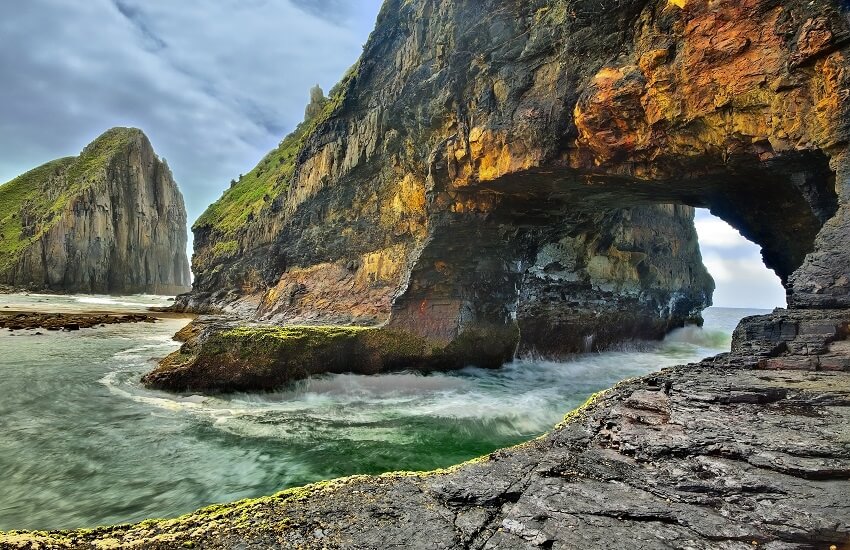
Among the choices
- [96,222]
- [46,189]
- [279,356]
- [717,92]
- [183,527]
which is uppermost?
[46,189]

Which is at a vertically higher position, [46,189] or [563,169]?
[46,189]

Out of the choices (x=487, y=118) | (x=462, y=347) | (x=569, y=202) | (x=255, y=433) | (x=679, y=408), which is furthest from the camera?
(x=462, y=347)

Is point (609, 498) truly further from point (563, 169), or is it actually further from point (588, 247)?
point (588, 247)

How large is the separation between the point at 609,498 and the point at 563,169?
966 centimetres

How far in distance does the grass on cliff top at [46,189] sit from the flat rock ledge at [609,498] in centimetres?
9560

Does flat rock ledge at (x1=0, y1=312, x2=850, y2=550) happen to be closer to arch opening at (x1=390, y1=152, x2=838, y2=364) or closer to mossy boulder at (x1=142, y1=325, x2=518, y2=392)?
arch opening at (x1=390, y1=152, x2=838, y2=364)

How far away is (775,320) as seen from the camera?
6.89m

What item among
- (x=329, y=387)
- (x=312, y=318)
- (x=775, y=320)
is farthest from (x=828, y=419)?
(x=312, y=318)

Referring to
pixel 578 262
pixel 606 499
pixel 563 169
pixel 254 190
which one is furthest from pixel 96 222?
pixel 606 499

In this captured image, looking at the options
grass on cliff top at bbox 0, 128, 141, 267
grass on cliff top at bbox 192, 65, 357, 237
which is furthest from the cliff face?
grass on cliff top at bbox 192, 65, 357, 237

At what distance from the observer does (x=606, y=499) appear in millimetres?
3377

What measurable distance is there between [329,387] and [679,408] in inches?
372

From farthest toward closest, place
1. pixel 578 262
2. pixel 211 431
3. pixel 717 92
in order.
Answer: pixel 578 262 < pixel 717 92 < pixel 211 431

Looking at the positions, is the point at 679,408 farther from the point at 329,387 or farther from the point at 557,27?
the point at 557,27
